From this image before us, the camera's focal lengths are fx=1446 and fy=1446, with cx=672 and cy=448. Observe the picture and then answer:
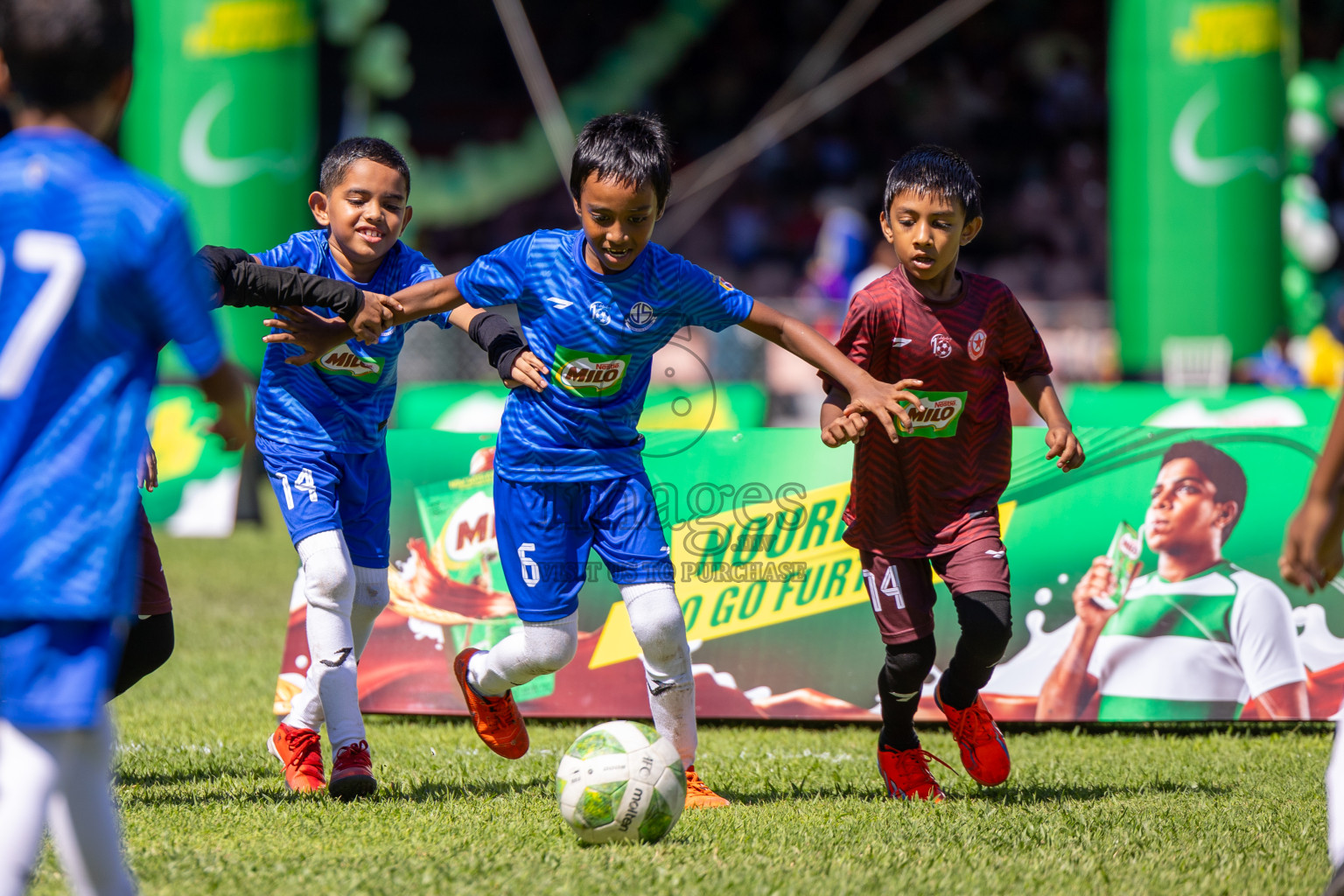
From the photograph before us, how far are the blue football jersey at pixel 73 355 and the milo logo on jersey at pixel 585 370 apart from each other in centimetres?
180

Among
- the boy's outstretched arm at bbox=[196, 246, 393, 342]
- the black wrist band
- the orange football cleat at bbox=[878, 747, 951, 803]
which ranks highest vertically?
the black wrist band

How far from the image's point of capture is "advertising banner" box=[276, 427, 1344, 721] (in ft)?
19.4

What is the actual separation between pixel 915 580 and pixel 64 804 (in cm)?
283

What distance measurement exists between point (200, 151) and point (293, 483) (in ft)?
36.9

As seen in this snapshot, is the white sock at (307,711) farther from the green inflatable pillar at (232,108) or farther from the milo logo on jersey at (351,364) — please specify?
the green inflatable pillar at (232,108)

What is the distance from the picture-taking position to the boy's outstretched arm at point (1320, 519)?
2910 mm

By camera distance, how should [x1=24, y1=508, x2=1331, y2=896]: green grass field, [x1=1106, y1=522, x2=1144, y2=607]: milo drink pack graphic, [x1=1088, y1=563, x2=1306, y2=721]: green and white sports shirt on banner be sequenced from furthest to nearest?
[x1=1106, y1=522, x2=1144, y2=607]: milo drink pack graphic
[x1=1088, y1=563, x2=1306, y2=721]: green and white sports shirt on banner
[x1=24, y1=508, x2=1331, y2=896]: green grass field

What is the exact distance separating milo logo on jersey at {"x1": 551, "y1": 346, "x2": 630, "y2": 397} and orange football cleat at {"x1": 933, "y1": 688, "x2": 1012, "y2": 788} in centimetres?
155

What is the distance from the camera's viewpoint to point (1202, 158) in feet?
43.4

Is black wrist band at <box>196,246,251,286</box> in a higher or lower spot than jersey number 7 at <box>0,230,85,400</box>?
higher

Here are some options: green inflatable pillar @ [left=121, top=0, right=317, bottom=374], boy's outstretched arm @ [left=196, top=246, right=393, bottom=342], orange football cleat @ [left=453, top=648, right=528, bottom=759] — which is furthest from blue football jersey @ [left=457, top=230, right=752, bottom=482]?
green inflatable pillar @ [left=121, top=0, right=317, bottom=374]

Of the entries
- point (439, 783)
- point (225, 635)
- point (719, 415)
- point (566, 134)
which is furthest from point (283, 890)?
point (566, 134)

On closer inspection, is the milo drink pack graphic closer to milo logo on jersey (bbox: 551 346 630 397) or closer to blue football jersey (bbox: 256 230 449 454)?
milo logo on jersey (bbox: 551 346 630 397)

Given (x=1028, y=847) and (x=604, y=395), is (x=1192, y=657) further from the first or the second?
(x=604, y=395)
